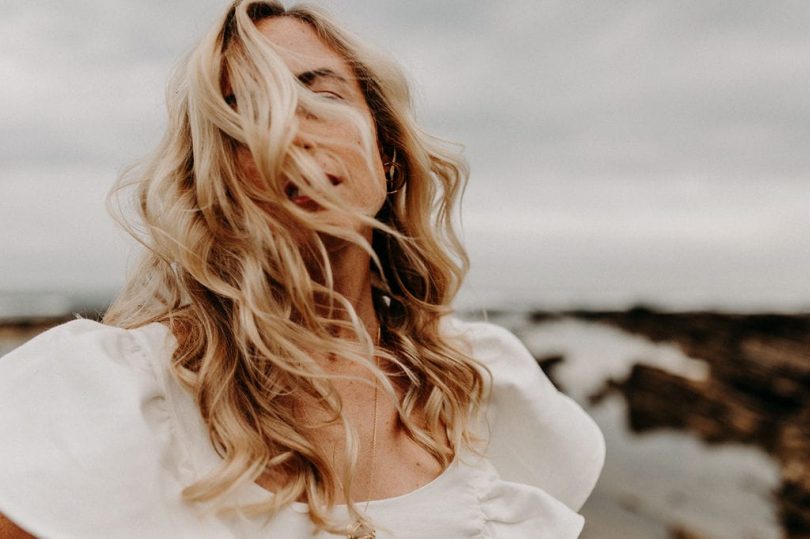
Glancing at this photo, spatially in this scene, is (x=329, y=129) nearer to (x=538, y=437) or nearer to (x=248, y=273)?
(x=248, y=273)

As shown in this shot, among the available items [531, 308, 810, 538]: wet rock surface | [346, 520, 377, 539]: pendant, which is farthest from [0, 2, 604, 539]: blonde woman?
[531, 308, 810, 538]: wet rock surface

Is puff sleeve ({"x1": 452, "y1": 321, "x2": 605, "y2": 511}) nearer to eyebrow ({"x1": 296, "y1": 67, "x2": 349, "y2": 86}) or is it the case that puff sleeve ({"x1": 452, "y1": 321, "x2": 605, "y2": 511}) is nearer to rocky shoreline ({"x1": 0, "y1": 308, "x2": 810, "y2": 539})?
Result: eyebrow ({"x1": 296, "y1": 67, "x2": 349, "y2": 86})

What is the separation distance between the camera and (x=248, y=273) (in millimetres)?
1820

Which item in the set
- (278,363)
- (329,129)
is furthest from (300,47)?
(278,363)

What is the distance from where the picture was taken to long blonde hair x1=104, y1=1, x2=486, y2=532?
1.74m

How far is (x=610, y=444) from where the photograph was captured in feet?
30.2

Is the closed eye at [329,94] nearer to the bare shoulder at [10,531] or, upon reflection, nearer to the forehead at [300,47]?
the forehead at [300,47]

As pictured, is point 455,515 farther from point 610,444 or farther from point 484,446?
point 610,444

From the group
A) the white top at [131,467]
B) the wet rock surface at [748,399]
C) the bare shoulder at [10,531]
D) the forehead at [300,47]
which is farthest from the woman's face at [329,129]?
the wet rock surface at [748,399]

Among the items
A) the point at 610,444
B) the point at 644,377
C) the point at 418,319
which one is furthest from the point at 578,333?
the point at 418,319

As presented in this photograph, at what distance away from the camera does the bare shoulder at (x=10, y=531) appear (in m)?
1.40

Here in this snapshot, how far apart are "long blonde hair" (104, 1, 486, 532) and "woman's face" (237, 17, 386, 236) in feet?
0.12

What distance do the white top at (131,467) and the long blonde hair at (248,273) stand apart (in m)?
0.05

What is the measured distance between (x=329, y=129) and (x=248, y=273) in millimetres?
432
